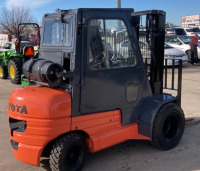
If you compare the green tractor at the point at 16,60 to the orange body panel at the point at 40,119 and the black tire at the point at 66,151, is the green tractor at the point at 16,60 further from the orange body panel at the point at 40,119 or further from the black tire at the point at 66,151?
the black tire at the point at 66,151

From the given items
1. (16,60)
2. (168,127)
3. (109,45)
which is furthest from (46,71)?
(16,60)

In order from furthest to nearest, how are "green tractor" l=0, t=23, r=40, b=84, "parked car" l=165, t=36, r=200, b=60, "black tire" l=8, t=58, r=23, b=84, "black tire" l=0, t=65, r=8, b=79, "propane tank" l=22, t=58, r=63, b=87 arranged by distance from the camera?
1. "parked car" l=165, t=36, r=200, b=60
2. "black tire" l=0, t=65, r=8, b=79
3. "black tire" l=8, t=58, r=23, b=84
4. "green tractor" l=0, t=23, r=40, b=84
5. "propane tank" l=22, t=58, r=63, b=87

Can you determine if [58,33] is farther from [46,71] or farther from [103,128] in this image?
[103,128]

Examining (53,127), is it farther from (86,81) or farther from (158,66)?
(158,66)

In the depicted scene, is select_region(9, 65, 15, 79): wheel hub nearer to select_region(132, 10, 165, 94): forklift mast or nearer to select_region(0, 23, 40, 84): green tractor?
select_region(0, 23, 40, 84): green tractor

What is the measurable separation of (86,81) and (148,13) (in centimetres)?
155

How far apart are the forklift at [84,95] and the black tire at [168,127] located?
0.02 m

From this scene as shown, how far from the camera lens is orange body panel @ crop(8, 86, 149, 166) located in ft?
11.0

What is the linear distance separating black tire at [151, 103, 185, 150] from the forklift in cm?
Answer: 2

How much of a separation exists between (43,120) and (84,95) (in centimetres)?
61

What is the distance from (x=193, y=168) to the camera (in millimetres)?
3861

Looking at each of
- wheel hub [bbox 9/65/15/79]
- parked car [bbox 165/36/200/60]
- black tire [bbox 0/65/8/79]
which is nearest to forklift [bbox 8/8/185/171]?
wheel hub [bbox 9/65/15/79]

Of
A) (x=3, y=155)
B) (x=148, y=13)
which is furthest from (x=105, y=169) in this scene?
(x=148, y=13)

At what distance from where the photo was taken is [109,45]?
3.83m
